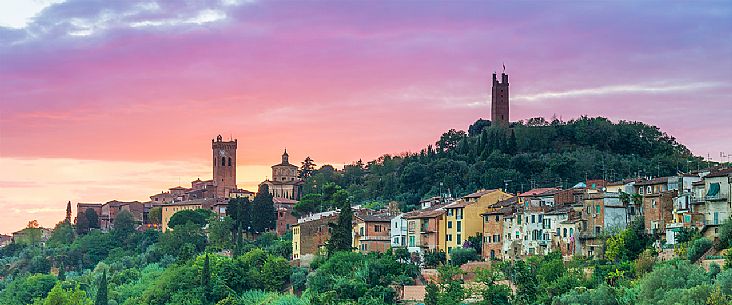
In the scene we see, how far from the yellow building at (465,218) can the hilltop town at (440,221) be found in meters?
0.05

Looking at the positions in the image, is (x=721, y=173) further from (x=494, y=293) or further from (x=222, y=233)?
(x=222, y=233)

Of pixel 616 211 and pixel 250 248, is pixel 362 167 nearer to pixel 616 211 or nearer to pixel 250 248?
pixel 250 248

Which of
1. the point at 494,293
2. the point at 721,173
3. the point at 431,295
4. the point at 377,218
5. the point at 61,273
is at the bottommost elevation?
the point at 61,273

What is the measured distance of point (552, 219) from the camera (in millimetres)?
53812

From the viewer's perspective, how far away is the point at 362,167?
326ft

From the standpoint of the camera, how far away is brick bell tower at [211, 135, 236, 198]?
109562 mm

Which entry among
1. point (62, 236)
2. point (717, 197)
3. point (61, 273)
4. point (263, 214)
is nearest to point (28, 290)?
point (61, 273)

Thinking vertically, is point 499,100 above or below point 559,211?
above

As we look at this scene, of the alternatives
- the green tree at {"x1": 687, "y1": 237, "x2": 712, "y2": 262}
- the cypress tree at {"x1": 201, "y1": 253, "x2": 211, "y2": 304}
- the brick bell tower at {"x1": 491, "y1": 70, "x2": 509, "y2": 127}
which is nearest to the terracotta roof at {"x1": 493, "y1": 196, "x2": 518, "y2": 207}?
the green tree at {"x1": 687, "y1": 237, "x2": 712, "y2": 262}

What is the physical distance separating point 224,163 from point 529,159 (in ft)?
134

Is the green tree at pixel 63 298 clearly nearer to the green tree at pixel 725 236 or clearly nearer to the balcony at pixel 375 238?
the balcony at pixel 375 238

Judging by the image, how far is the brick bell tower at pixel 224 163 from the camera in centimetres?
10956

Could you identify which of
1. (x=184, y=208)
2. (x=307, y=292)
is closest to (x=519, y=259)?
(x=307, y=292)

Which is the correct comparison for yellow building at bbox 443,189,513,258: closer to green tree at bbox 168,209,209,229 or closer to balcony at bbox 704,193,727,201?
balcony at bbox 704,193,727,201
